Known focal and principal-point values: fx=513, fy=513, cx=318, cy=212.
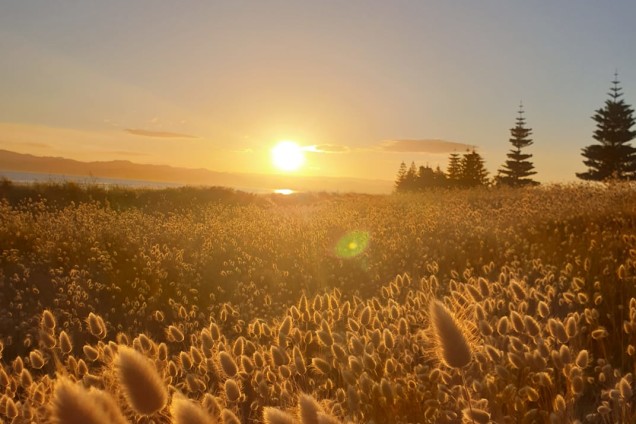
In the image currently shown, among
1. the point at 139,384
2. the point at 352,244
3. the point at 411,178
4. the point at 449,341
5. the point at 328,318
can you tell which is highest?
the point at 411,178

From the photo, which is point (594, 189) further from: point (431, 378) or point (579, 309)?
point (431, 378)

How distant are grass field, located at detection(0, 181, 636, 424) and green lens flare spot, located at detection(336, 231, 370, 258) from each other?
0.06 metres

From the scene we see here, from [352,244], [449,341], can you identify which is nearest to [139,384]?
[449,341]

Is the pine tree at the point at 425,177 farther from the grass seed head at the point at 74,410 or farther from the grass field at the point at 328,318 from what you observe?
the grass seed head at the point at 74,410

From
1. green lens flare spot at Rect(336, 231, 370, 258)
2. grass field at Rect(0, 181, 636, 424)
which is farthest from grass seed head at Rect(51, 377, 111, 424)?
green lens flare spot at Rect(336, 231, 370, 258)

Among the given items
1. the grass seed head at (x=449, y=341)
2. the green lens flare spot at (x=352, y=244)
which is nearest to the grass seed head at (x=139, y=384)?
the grass seed head at (x=449, y=341)

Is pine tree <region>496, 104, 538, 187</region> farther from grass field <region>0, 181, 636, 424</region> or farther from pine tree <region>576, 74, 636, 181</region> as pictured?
grass field <region>0, 181, 636, 424</region>

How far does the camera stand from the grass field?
8.48 feet

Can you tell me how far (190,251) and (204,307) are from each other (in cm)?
270

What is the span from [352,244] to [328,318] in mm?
5064

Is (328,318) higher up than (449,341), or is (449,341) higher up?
(449,341)

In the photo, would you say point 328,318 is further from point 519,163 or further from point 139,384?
point 519,163

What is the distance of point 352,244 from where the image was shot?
9.26 m

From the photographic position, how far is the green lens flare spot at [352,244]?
8.45 m
